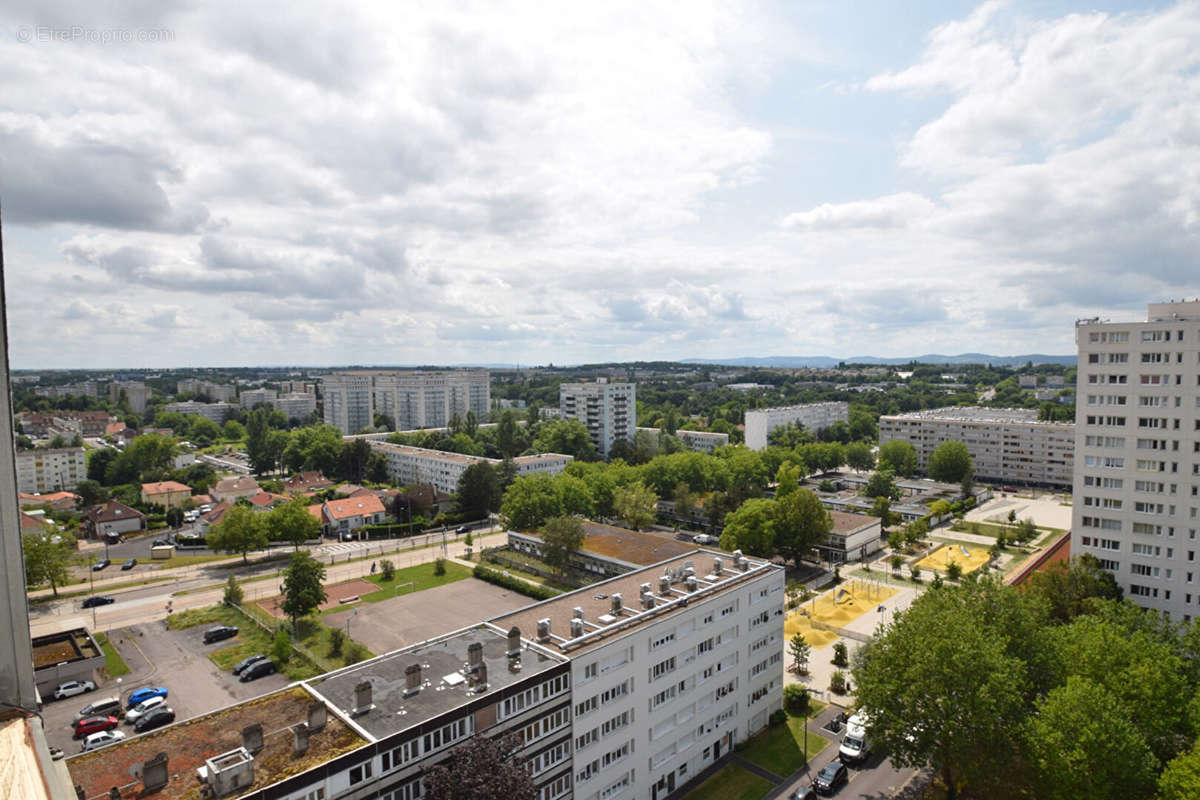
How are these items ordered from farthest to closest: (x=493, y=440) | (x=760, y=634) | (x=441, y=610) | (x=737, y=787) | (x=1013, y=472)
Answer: (x=493, y=440), (x=1013, y=472), (x=441, y=610), (x=760, y=634), (x=737, y=787)

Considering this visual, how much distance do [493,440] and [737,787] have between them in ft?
272

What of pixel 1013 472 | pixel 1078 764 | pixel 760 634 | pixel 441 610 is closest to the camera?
pixel 1078 764

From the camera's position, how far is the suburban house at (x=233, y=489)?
76125 mm

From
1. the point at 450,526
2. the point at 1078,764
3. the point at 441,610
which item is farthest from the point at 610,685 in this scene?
the point at 450,526

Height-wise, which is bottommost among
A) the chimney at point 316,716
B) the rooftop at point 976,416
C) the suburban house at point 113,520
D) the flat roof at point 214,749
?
the suburban house at point 113,520

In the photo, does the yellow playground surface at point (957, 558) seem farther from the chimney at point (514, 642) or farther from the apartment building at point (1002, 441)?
the chimney at point (514, 642)

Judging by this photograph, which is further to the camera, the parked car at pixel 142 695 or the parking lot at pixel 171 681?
the parked car at pixel 142 695

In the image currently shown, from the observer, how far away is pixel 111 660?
36844mm

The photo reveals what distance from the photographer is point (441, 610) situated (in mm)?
44094

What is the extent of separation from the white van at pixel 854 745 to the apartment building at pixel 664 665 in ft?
12.5

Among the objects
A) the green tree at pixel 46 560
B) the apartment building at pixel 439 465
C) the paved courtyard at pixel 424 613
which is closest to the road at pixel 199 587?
the green tree at pixel 46 560

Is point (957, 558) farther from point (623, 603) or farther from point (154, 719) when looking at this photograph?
point (154, 719)

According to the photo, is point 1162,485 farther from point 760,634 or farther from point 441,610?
point 441,610

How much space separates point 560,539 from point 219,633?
22472 millimetres
